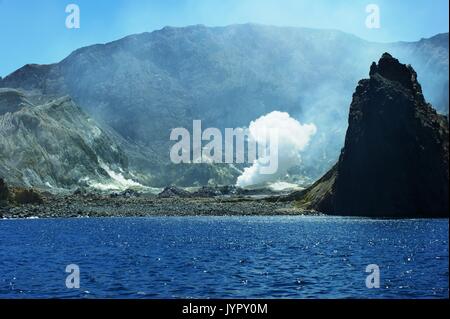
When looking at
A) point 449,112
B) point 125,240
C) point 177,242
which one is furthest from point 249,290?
point 125,240

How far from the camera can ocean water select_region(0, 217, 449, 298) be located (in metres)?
58.6

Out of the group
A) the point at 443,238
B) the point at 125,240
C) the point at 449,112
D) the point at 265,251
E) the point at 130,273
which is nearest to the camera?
the point at 449,112

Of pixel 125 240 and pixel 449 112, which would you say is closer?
pixel 449 112

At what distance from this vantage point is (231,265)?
8181 cm

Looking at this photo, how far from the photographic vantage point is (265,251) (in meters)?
103

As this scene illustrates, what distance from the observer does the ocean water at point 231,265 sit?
5859cm

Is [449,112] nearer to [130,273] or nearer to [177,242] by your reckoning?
[130,273]

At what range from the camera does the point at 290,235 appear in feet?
461
